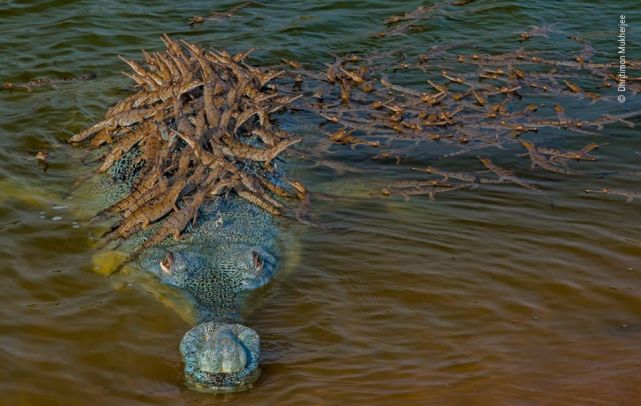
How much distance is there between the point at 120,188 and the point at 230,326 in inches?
107

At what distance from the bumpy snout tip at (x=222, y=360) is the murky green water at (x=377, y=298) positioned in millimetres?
77

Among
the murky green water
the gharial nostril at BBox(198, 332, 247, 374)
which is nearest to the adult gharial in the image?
the gharial nostril at BBox(198, 332, 247, 374)

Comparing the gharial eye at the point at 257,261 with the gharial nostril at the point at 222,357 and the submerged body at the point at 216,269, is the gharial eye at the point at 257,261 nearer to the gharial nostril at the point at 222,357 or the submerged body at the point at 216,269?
the submerged body at the point at 216,269

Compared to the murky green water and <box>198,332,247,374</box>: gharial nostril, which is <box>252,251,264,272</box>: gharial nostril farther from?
<box>198,332,247,374</box>: gharial nostril

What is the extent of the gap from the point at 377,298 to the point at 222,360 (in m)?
1.54

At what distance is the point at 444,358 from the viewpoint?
502cm

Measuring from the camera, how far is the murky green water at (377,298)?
4.75 metres

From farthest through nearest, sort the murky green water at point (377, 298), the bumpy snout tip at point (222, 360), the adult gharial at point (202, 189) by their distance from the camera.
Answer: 1. the adult gharial at point (202, 189)
2. the murky green water at point (377, 298)
3. the bumpy snout tip at point (222, 360)

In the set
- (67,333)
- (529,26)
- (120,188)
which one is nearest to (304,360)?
(67,333)

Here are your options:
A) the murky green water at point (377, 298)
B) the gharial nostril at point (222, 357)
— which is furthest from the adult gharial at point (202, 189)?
the murky green water at point (377, 298)

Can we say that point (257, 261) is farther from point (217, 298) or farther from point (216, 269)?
point (217, 298)

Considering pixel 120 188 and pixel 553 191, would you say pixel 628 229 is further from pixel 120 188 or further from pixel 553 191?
pixel 120 188

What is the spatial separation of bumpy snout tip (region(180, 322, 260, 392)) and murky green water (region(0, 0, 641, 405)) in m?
0.08

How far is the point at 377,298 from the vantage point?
5.80 metres
